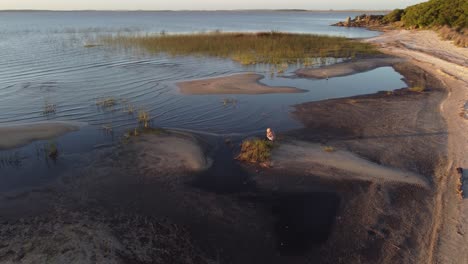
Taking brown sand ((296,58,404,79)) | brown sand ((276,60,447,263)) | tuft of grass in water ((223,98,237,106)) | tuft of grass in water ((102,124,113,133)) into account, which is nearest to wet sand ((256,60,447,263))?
brown sand ((276,60,447,263))

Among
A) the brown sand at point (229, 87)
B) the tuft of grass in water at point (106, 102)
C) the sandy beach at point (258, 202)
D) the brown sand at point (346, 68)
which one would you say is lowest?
the sandy beach at point (258, 202)

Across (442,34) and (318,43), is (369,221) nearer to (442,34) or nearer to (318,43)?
(318,43)

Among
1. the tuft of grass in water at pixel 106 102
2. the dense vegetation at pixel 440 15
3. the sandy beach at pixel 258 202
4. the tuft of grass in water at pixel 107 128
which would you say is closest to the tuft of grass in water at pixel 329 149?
the sandy beach at pixel 258 202

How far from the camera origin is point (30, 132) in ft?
47.5

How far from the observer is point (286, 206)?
9914 mm

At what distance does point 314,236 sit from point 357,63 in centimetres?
2666

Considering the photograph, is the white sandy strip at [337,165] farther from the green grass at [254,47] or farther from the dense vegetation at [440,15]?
the dense vegetation at [440,15]

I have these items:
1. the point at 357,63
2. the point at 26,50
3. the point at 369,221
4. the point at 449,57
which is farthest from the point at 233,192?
the point at 26,50

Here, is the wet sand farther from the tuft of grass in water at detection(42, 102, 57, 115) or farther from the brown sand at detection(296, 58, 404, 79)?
the tuft of grass in water at detection(42, 102, 57, 115)

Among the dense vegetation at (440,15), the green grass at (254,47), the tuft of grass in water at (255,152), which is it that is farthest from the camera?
the dense vegetation at (440,15)

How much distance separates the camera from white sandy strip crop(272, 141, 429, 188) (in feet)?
37.0

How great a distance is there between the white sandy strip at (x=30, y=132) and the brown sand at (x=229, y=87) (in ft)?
26.6

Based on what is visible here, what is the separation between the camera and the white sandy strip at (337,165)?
11.3 metres

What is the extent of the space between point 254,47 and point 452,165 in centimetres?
3033
